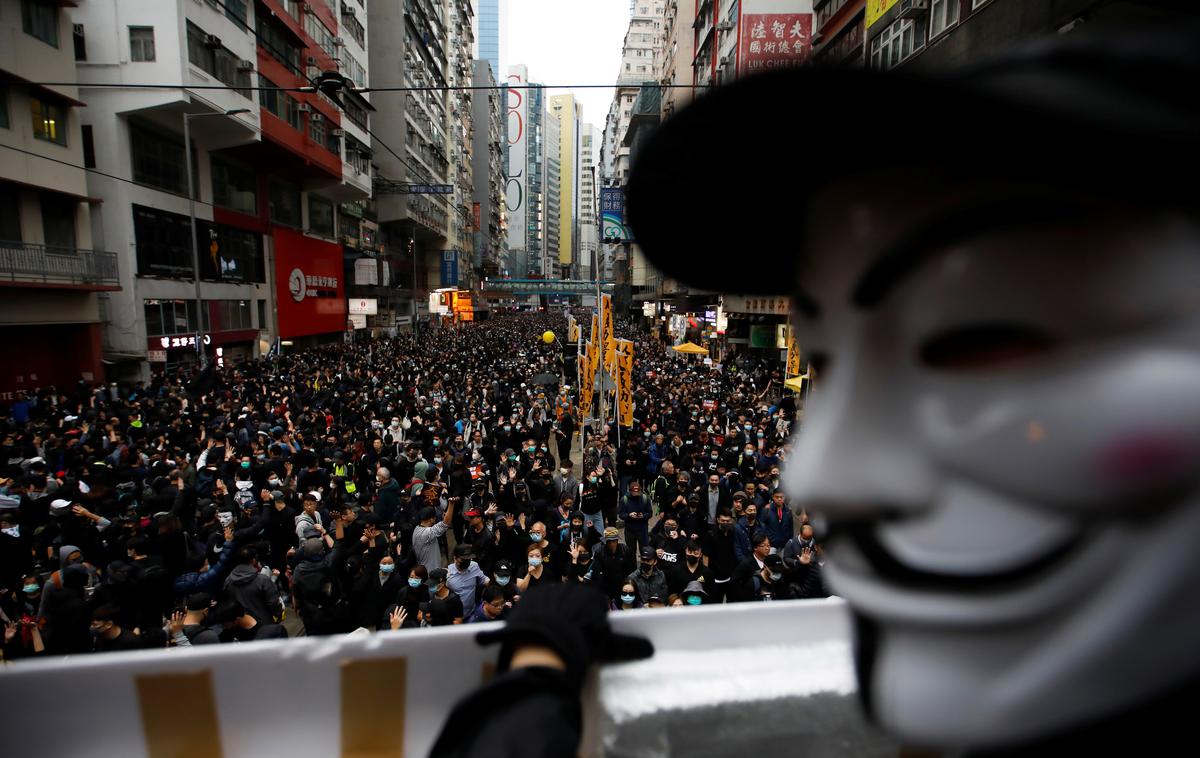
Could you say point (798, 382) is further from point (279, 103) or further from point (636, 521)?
point (279, 103)

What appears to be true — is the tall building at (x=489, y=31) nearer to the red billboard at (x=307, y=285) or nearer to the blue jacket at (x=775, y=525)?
the red billboard at (x=307, y=285)

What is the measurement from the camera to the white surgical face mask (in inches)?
28.3

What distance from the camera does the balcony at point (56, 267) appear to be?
1761 centimetres

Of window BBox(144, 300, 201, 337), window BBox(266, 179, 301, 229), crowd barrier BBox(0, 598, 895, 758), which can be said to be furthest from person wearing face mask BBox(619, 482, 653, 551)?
window BBox(266, 179, 301, 229)

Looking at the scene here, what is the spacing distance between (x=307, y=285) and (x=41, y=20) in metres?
16.9

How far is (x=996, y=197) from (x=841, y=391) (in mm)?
324

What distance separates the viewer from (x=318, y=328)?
36.1 metres

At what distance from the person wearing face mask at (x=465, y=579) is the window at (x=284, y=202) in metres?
32.0

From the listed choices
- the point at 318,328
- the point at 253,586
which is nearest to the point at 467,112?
the point at 318,328

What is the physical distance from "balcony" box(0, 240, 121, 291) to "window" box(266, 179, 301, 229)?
12.4m

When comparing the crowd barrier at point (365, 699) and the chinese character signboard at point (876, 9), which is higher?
the chinese character signboard at point (876, 9)

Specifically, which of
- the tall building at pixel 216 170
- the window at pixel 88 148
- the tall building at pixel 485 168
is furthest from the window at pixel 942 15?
the tall building at pixel 485 168

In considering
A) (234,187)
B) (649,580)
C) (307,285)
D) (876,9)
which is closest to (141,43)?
(234,187)

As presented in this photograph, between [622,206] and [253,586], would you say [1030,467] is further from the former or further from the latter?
[253,586]
